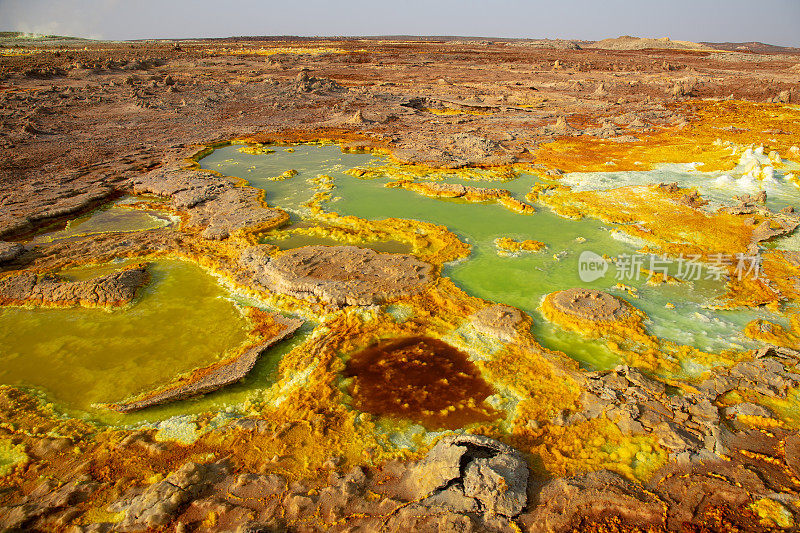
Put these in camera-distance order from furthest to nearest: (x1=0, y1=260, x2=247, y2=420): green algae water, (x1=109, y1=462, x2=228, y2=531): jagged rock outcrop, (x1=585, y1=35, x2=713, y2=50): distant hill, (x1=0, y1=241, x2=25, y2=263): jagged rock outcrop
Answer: (x1=585, y1=35, x2=713, y2=50): distant hill < (x1=0, y1=241, x2=25, y2=263): jagged rock outcrop < (x1=0, y1=260, x2=247, y2=420): green algae water < (x1=109, y1=462, x2=228, y2=531): jagged rock outcrop

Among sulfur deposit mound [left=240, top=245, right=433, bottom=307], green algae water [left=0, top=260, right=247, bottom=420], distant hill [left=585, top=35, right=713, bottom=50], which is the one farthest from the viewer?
distant hill [left=585, top=35, right=713, bottom=50]

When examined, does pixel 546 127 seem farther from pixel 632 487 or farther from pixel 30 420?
pixel 30 420

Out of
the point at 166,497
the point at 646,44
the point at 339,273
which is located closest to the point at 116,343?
the point at 166,497

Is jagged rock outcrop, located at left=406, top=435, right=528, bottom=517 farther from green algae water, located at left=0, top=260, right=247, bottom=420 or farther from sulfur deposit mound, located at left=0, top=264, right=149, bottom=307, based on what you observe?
sulfur deposit mound, located at left=0, top=264, right=149, bottom=307

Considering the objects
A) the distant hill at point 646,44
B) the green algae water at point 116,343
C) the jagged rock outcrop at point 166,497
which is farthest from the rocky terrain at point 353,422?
the distant hill at point 646,44

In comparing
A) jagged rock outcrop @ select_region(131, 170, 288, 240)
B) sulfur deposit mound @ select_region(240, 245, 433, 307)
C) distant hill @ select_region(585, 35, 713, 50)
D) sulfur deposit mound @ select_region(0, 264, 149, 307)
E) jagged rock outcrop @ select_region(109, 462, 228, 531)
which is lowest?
jagged rock outcrop @ select_region(109, 462, 228, 531)

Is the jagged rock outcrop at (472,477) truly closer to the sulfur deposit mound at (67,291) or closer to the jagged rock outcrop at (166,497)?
the jagged rock outcrop at (166,497)

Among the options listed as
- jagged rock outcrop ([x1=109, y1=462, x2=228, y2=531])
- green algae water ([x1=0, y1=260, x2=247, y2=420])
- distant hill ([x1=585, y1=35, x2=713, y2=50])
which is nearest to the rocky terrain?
jagged rock outcrop ([x1=109, y1=462, x2=228, y2=531])

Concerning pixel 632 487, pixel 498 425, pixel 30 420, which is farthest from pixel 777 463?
pixel 30 420
